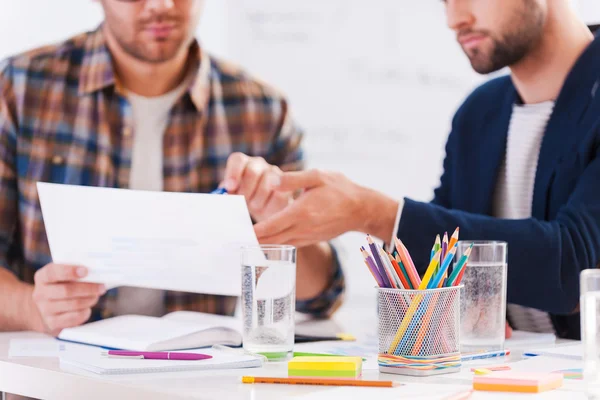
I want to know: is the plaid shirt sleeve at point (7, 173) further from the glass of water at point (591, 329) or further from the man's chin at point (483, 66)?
the glass of water at point (591, 329)

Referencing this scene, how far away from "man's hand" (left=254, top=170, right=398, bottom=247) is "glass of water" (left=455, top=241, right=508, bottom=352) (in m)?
0.22

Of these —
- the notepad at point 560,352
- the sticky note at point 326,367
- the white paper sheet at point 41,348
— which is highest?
the sticky note at point 326,367

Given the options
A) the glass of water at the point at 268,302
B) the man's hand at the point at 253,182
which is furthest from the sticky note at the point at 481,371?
the man's hand at the point at 253,182

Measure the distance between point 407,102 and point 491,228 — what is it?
77.0 inches

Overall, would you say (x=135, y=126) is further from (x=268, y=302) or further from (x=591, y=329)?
(x=591, y=329)

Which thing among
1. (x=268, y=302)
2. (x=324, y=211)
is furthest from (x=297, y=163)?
(x=268, y=302)

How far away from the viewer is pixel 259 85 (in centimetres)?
211

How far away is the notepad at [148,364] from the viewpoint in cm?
95

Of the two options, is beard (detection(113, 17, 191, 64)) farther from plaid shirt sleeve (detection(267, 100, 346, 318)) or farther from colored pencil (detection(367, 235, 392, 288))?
colored pencil (detection(367, 235, 392, 288))

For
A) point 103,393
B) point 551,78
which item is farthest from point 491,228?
point 103,393

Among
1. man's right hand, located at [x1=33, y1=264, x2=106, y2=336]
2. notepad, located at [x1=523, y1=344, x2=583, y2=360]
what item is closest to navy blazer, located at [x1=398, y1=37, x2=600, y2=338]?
notepad, located at [x1=523, y1=344, x2=583, y2=360]

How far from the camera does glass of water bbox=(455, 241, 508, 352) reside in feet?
3.69

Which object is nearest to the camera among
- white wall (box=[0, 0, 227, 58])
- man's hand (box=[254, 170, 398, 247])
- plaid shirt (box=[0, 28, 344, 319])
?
man's hand (box=[254, 170, 398, 247])

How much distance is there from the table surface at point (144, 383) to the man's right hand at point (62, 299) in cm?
20
